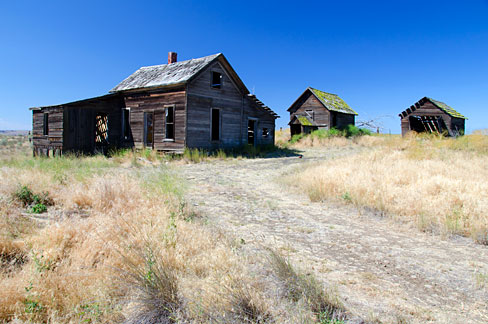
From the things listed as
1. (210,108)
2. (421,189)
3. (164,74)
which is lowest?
(421,189)

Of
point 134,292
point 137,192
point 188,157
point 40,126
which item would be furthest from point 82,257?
point 40,126

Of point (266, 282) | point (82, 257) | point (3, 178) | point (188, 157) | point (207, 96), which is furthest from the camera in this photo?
point (207, 96)

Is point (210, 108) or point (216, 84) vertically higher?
point (216, 84)

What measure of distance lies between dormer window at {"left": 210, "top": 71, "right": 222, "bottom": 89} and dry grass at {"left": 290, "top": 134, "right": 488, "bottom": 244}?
9672 millimetres

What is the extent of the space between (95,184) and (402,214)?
5769 millimetres

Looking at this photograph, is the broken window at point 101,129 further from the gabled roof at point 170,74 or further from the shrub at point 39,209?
the shrub at point 39,209

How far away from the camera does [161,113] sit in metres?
16.6

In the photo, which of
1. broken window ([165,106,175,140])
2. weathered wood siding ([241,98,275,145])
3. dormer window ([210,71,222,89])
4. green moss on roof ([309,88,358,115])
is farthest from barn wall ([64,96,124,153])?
green moss on roof ([309,88,358,115])

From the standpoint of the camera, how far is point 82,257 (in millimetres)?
3256

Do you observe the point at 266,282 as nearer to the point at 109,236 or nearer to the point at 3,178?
the point at 109,236

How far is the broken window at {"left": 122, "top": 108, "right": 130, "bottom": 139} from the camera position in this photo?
18062 mm

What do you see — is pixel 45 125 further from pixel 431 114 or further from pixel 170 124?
pixel 431 114

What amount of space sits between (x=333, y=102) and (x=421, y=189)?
26.1 metres

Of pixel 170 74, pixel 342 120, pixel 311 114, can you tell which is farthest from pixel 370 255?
pixel 342 120
